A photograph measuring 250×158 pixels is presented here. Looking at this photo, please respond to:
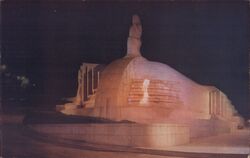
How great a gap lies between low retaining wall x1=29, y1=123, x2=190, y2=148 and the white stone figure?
7.78 ft

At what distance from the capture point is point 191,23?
12.1 meters

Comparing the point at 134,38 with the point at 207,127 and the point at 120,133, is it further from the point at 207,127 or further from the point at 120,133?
the point at 207,127

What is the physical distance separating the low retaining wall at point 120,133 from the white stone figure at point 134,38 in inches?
93.4

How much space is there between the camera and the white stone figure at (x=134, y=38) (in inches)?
489

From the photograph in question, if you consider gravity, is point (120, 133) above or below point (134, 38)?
below

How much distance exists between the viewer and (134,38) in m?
13.1

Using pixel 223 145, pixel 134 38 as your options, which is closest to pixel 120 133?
pixel 223 145

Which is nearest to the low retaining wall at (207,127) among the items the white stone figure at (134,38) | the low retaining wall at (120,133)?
the low retaining wall at (120,133)

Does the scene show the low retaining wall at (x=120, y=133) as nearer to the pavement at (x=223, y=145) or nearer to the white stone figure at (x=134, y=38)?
the pavement at (x=223, y=145)

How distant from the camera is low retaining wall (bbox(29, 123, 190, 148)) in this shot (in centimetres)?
1159

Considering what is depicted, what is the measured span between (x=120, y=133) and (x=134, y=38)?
2.72 m

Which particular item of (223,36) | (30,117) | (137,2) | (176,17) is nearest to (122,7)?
(137,2)

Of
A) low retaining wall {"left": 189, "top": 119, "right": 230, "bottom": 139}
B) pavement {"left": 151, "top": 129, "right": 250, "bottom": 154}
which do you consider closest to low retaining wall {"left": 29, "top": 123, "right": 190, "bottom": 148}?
pavement {"left": 151, "top": 129, "right": 250, "bottom": 154}

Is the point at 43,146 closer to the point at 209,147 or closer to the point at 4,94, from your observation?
the point at 4,94
